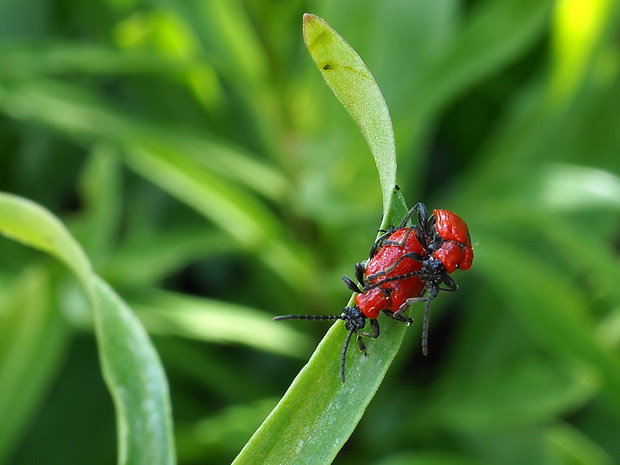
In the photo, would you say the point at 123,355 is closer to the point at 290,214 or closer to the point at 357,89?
the point at 357,89

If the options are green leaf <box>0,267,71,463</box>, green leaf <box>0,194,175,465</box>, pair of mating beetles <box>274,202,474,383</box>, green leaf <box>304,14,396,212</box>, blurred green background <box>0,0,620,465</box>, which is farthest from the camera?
blurred green background <box>0,0,620,465</box>

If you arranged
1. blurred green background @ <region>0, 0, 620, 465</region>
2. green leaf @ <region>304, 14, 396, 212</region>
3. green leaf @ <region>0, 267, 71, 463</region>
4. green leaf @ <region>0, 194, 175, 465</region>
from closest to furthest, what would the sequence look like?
1. green leaf @ <region>304, 14, 396, 212</region>
2. green leaf @ <region>0, 194, 175, 465</region>
3. green leaf @ <region>0, 267, 71, 463</region>
4. blurred green background @ <region>0, 0, 620, 465</region>

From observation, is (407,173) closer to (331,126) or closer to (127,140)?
(331,126)

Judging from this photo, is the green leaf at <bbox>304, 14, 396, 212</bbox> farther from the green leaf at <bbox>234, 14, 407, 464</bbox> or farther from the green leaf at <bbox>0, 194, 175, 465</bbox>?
the green leaf at <bbox>0, 194, 175, 465</bbox>

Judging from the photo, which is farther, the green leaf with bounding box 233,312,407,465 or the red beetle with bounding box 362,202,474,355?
the red beetle with bounding box 362,202,474,355

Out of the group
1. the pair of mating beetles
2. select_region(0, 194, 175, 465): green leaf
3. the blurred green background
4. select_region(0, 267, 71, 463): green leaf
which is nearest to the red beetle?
the pair of mating beetles

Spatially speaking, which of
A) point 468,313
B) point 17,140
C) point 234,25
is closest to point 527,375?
point 468,313

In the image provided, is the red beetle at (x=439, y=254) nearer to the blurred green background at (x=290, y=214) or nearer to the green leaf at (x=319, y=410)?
the green leaf at (x=319, y=410)
